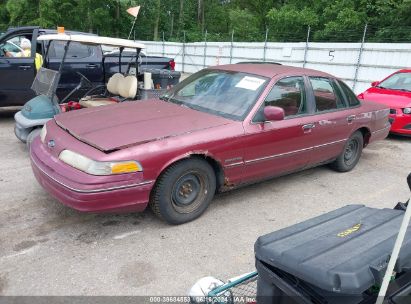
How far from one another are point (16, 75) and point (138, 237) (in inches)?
208

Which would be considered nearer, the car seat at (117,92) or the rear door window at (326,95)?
the rear door window at (326,95)

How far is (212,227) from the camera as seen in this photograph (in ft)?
12.2

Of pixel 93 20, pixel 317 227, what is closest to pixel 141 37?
pixel 93 20

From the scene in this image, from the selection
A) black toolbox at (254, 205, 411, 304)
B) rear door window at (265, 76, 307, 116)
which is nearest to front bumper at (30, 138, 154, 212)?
black toolbox at (254, 205, 411, 304)

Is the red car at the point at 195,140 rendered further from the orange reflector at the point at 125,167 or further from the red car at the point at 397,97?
the red car at the point at 397,97

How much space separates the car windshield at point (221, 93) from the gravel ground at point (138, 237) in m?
1.09

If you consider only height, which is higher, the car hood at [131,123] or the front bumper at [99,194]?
the car hood at [131,123]

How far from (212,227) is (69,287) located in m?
1.49

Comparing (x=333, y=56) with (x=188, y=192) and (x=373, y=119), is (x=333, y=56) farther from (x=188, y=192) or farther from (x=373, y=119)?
(x=188, y=192)

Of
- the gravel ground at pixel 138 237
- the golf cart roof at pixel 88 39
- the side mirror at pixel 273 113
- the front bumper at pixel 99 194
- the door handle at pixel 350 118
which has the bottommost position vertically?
the gravel ground at pixel 138 237

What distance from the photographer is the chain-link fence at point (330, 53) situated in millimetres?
12930

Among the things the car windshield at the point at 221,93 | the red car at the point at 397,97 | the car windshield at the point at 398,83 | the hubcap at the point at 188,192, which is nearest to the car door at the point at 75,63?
the car windshield at the point at 221,93

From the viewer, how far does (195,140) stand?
3.56m

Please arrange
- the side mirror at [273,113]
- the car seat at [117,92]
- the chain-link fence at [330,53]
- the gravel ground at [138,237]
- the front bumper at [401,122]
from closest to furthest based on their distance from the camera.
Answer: the gravel ground at [138,237]
the side mirror at [273,113]
the car seat at [117,92]
the front bumper at [401,122]
the chain-link fence at [330,53]
